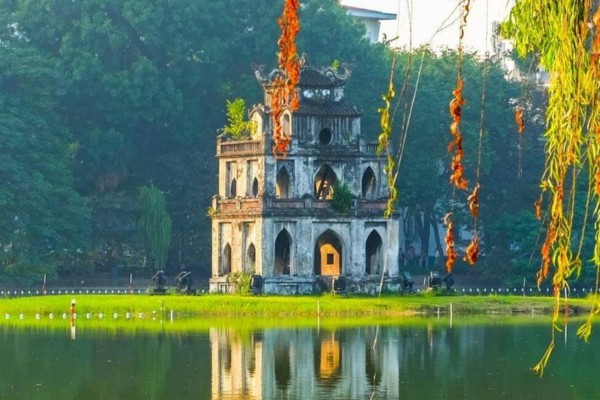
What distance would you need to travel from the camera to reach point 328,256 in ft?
260

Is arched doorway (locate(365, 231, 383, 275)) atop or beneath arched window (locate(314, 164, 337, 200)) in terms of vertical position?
beneath

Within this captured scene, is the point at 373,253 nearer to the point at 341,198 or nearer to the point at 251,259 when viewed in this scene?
the point at 341,198

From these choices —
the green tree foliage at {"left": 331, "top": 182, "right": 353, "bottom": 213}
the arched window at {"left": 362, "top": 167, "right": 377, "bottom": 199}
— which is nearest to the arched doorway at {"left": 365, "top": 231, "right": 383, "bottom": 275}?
the arched window at {"left": 362, "top": 167, "right": 377, "bottom": 199}

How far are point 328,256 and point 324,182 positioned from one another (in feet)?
10.1

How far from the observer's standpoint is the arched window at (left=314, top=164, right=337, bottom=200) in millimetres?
78000

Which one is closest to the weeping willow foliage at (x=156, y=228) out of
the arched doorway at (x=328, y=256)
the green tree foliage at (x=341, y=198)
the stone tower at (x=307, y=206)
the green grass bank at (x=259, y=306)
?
the stone tower at (x=307, y=206)

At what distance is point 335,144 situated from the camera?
254 ft

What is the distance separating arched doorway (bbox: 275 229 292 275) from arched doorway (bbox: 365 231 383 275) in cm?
323

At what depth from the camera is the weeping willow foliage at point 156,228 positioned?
88188mm

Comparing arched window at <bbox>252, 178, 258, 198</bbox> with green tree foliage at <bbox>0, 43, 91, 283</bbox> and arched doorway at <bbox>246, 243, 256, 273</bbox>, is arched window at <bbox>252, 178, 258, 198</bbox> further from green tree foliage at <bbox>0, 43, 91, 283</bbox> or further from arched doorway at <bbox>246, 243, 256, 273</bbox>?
green tree foliage at <bbox>0, 43, 91, 283</bbox>

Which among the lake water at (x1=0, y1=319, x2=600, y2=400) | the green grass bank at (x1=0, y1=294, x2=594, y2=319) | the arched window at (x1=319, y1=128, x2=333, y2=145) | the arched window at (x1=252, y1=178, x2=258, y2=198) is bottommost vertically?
the lake water at (x1=0, y1=319, x2=600, y2=400)

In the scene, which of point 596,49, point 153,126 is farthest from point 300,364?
point 153,126

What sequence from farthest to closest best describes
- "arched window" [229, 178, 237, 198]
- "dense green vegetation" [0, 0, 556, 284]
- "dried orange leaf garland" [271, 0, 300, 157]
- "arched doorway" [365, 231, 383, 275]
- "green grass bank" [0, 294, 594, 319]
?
"dense green vegetation" [0, 0, 556, 284] → "arched window" [229, 178, 237, 198] → "arched doorway" [365, 231, 383, 275] → "green grass bank" [0, 294, 594, 319] → "dried orange leaf garland" [271, 0, 300, 157]

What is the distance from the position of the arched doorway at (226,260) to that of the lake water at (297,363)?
1374 cm
